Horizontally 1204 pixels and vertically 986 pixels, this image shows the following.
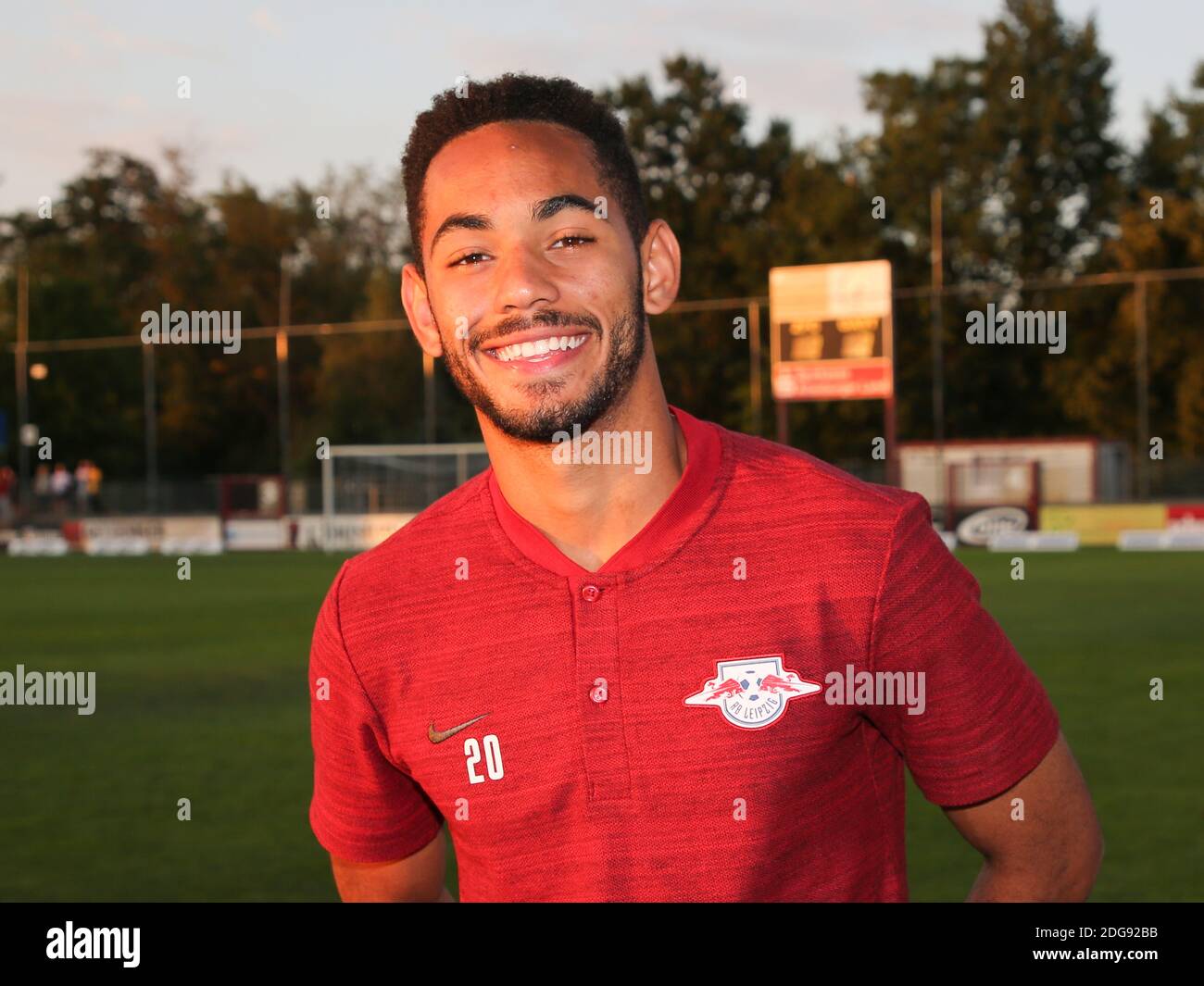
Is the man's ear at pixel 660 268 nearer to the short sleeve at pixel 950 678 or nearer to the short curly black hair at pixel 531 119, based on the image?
the short curly black hair at pixel 531 119

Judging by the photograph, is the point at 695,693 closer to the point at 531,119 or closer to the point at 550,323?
the point at 550,323

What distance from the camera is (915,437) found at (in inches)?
1772

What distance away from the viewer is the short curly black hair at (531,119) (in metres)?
2.61

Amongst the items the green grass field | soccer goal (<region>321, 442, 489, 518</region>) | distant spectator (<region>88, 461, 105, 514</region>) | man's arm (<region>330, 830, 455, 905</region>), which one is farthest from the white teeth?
distant spectator (<region>88, 461, 105, 514</region>)

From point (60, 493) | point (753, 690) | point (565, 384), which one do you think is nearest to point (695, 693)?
point (753, 690)

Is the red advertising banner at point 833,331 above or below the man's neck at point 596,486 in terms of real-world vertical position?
above

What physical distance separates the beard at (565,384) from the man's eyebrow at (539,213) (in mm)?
148

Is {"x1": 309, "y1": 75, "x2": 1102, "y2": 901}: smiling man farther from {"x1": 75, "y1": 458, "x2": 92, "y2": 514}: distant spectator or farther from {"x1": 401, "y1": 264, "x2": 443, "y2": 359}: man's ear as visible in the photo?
{"x1": 75, "y1": 458, "x2": 92, "y2": 514}: distant spectator

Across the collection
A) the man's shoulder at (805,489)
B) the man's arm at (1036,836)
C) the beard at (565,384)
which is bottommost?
the man's arm at (1036,836)

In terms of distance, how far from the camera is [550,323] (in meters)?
2.51

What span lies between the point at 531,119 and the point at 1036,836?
1.40 m

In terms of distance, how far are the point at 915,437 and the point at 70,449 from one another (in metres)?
26.3

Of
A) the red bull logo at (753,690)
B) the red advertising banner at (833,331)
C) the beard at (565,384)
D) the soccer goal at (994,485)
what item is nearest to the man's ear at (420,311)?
the beard at (565,384)

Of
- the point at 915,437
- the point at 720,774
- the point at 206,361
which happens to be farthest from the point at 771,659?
the point at 206,361
